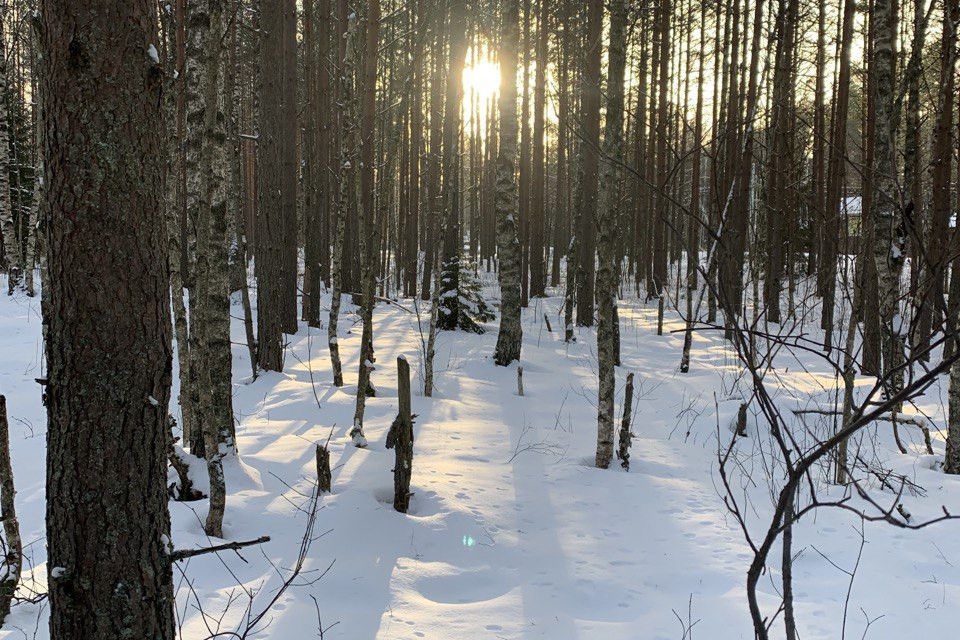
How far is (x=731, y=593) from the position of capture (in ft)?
12.2

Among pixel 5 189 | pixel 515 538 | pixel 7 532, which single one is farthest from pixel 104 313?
pixel 5 189

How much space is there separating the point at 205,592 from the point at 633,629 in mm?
2341

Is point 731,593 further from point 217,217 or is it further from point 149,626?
point 217,217

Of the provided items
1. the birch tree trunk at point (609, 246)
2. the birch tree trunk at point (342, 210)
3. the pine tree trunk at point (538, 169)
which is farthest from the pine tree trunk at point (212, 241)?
the pine tree trunk at point (538, 169)

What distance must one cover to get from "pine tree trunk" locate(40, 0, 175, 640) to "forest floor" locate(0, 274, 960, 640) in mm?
678

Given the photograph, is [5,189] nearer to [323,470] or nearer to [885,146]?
[323,470]

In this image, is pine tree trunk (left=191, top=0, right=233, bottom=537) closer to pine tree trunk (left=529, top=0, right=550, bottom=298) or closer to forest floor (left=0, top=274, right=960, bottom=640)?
forest floor (left=0, top=274, right=960, bottom=640)

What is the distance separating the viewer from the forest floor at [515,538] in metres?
3.35

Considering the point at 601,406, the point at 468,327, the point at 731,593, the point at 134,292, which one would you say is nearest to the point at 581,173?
the point at 468,327

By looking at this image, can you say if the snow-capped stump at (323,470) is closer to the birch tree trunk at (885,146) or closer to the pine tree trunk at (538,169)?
the birch tree trunk at (885,146)

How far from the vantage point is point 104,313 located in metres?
1.85

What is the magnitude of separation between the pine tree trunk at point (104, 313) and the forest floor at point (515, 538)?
0.68 meters

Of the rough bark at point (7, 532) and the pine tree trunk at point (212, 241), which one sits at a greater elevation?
the pine tree trunk at point (212, 241)

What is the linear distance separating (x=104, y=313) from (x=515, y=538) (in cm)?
338
